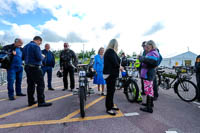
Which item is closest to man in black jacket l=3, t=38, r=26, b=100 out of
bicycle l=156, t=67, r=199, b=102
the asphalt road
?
the asphalt road

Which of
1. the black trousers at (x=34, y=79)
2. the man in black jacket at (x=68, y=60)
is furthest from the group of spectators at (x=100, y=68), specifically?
the man in black jacket at (x=68, y=60)

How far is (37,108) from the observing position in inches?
120

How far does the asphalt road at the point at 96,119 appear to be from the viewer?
209cm

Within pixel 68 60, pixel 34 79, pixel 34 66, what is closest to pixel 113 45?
pixel 34 66

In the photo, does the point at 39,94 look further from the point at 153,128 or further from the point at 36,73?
the point at 153,128

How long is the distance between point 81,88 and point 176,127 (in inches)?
82.9

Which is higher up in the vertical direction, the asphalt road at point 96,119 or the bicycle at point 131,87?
the bicycle at point 131,87

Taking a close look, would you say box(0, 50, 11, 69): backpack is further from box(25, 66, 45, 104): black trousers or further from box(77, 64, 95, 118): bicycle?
box(77, 64, 95, 118): bicycle

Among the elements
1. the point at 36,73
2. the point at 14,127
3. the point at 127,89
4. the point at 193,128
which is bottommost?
the point at 193,128

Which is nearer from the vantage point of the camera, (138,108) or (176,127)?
(176,127)

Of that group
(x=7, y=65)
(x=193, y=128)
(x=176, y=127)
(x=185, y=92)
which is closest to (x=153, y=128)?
(x=176, y=127)

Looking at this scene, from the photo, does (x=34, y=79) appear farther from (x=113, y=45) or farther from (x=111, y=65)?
(x=113, y=45)

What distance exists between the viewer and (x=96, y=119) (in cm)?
247

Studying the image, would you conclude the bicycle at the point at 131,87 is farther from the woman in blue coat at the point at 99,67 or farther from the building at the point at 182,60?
the building at the point at 182,60
